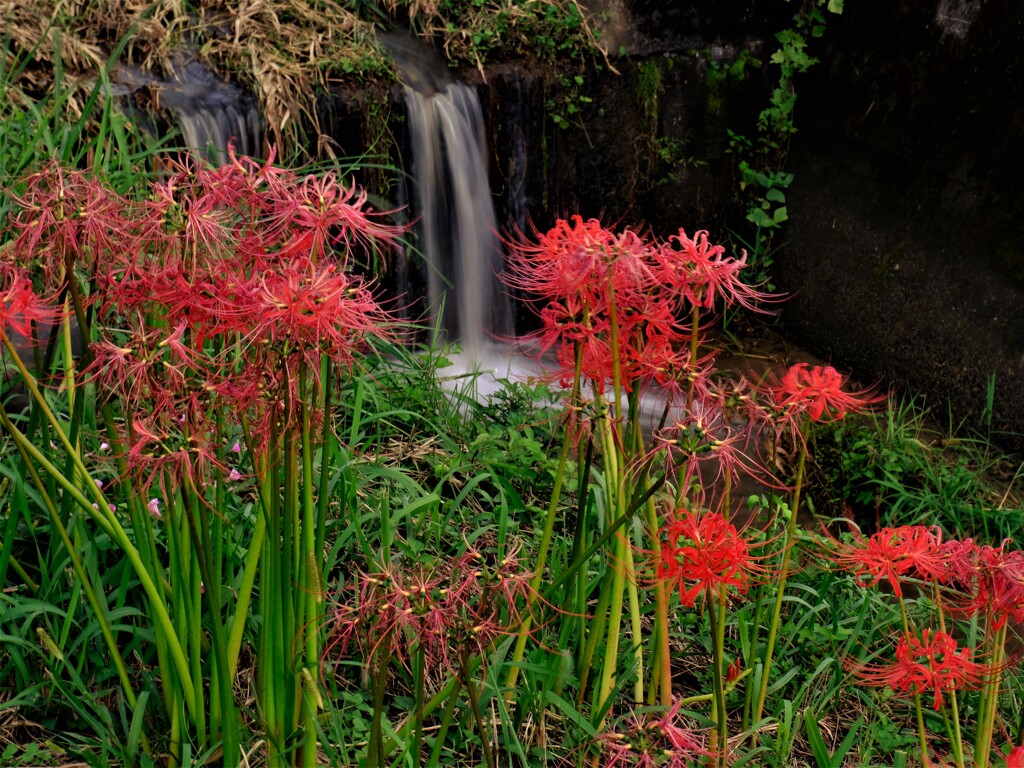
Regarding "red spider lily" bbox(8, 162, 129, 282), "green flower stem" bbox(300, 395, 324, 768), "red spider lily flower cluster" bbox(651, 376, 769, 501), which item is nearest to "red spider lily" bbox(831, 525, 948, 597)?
"red spider lily flower cluster" bbox(651, 376, 769, 501)

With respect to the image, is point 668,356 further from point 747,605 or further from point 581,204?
point 581,204

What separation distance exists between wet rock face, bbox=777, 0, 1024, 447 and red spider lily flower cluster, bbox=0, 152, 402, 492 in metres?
3.68

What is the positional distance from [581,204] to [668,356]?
392 cm

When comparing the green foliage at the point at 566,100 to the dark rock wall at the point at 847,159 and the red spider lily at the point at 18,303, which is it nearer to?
the dark rock wall at the point at 847,159

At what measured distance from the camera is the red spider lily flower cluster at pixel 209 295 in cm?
135

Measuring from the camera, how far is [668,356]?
169 centimetres

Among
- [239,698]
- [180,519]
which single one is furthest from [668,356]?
[239,698]

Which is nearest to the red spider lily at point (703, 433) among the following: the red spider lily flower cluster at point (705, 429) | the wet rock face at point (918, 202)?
the red spider lily flower cluster at point (705, 429)

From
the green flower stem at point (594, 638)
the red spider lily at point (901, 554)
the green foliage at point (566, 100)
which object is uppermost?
the green foliage at point (566, 100)

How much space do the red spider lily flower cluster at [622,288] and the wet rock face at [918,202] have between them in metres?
3.18

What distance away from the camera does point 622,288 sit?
Result: 1618mm

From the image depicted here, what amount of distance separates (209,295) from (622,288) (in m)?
0.63

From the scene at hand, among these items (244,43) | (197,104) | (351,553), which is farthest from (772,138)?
(351,553)

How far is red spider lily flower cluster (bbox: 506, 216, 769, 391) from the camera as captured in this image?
1.52 metres
